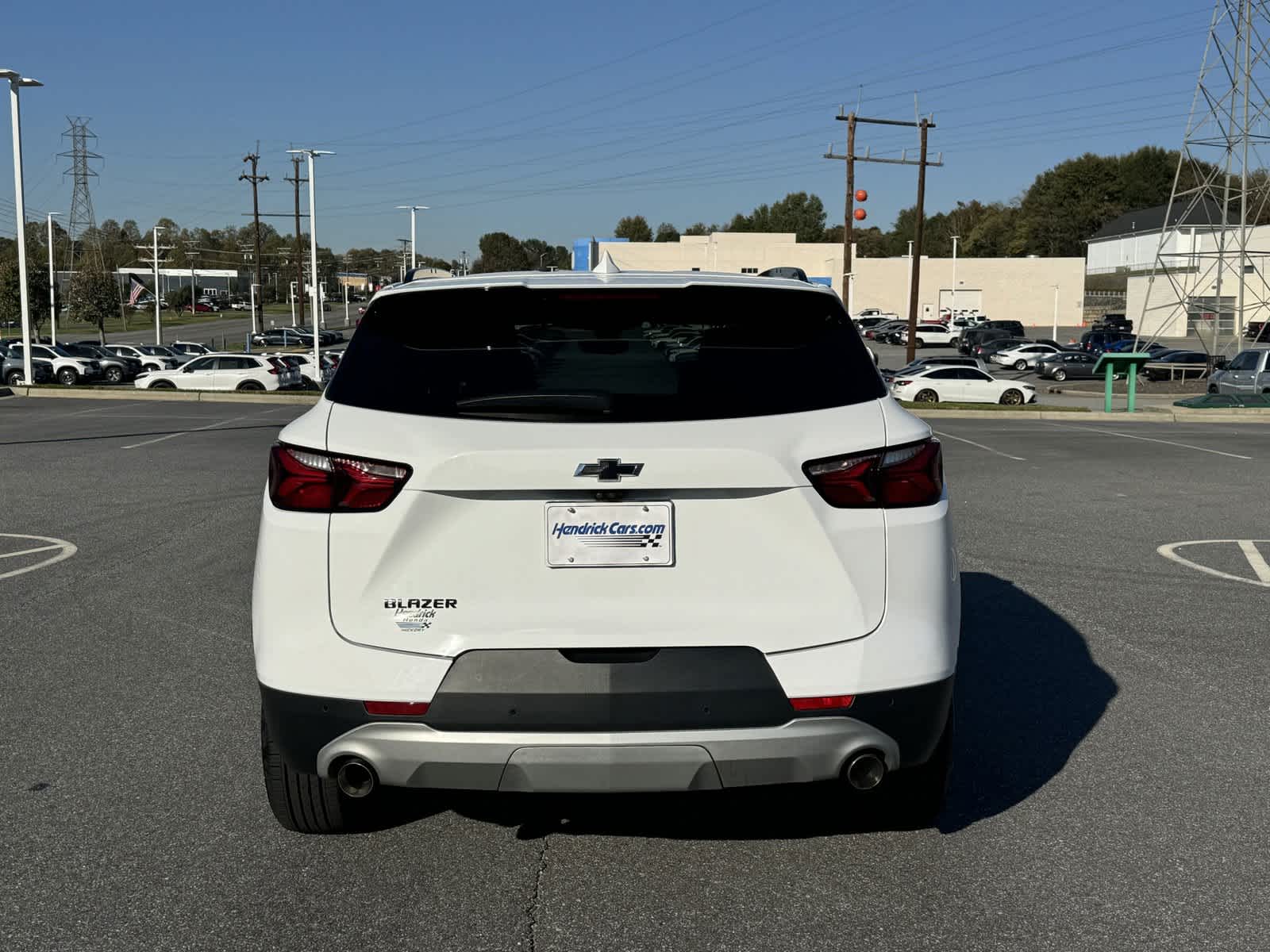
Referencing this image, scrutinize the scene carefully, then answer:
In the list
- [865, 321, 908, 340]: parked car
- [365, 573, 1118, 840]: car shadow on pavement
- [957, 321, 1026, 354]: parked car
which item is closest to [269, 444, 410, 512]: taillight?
[365, 573, 1118, 840]: car shadow on pavement

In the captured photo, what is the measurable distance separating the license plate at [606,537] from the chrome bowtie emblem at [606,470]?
0.09m

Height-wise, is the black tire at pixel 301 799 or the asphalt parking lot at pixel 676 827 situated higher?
the black tire at pixel 301 799

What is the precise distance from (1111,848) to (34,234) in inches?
6067

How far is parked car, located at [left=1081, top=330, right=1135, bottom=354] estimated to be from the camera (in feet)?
218

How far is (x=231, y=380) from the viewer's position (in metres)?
41.6

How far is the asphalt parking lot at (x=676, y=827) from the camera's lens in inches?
141

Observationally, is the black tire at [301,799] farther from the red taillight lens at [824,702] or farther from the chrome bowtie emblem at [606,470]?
the red taillight lens at [824,702]

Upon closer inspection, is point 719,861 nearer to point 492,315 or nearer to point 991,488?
point 492,315

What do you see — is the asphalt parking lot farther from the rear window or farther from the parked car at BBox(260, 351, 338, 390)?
the parked car at BBox(260, 351, 338, 390)

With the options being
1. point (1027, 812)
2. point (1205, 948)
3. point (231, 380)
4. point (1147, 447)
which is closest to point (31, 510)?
point (1027, 812)

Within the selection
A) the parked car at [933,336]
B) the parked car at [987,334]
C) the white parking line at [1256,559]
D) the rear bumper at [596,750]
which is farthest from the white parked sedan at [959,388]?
the parked car at [933,336]

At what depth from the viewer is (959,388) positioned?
37.9 m

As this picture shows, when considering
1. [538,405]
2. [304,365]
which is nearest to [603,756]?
[538,405]

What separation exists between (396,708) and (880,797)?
5.56 feet
